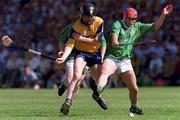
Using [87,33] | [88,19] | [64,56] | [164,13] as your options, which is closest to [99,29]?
[87,33]

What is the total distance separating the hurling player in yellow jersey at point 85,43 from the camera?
548 inches

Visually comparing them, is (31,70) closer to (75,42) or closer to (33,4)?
(33,4)

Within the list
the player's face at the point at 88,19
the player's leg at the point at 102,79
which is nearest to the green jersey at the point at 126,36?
the player's leg at the point at 102,79

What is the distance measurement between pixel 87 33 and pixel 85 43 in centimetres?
27

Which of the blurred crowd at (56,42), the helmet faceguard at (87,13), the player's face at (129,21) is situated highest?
the helmet faceguard at (87,13)

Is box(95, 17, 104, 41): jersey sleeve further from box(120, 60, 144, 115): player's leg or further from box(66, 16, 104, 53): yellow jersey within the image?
box(120, 60, 144, 115): player's leg

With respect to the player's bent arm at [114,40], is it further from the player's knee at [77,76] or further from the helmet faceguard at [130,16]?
the player's knee at [77,76]

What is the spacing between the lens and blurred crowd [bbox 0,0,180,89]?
30703mm

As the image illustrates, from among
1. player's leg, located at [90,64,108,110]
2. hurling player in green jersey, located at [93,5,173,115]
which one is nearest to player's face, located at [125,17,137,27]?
hurling player in green jersey, located at [93,5,173,115]

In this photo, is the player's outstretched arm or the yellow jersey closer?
the player's outstretched arm

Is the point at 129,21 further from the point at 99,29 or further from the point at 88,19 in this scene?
the point at 88,19

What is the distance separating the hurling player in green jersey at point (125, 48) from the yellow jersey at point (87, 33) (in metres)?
0.33

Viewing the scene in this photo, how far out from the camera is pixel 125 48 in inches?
560

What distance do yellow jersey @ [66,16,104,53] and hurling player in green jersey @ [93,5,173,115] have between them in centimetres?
33
